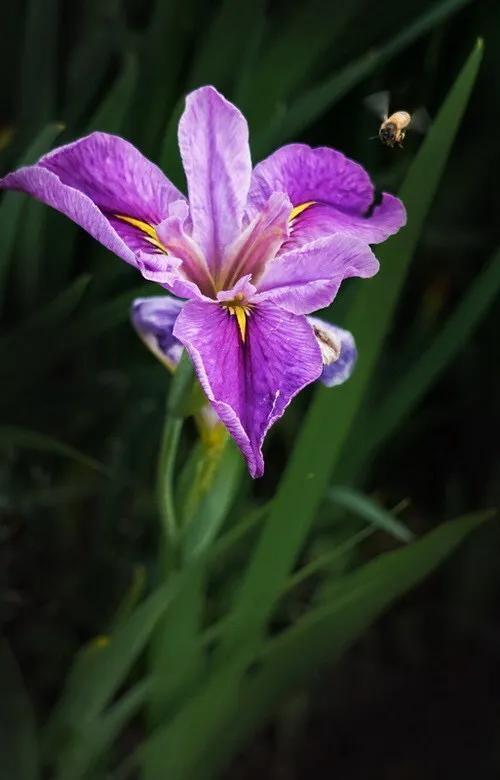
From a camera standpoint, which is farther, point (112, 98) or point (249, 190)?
point (112, 98)

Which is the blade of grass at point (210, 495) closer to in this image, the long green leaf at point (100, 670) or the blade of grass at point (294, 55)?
the long green leaf at point (100, 670)

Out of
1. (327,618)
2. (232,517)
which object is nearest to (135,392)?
(232,517)

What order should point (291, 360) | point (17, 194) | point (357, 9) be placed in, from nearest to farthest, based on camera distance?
point (291, 360) < point (17, 194) < point (357, 9)

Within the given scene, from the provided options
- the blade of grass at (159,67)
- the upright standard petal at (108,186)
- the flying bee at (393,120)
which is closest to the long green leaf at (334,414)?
the flying bee at (393,120)

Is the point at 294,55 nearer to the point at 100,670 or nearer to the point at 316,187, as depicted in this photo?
the point at 316,187

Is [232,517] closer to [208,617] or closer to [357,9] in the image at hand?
[208,617]

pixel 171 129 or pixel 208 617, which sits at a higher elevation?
pixel 171 129

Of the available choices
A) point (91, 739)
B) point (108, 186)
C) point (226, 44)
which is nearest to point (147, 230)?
point (108, 186)
